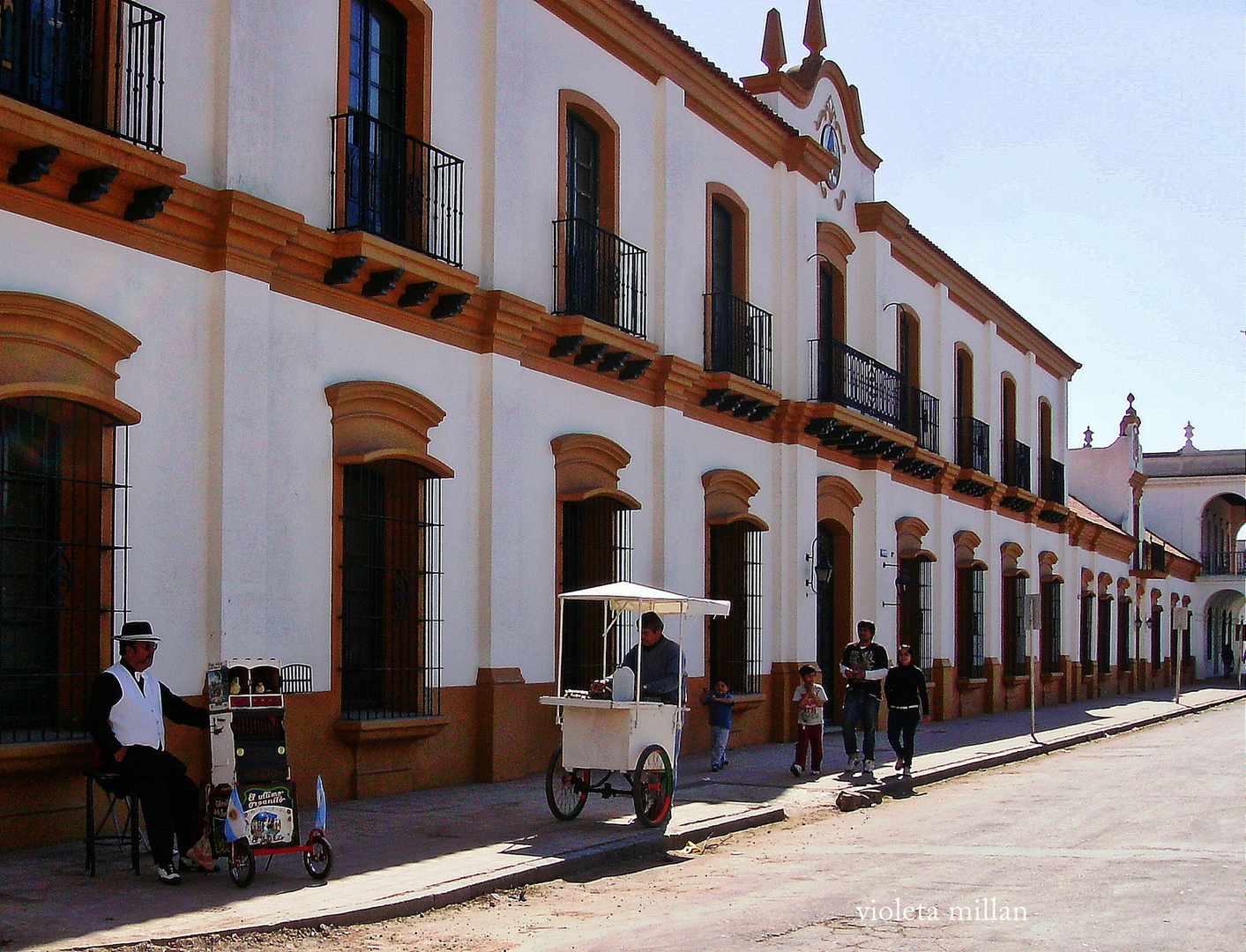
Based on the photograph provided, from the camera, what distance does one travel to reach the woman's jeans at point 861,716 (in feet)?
50.7

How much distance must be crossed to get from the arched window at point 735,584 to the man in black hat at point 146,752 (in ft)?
34.3

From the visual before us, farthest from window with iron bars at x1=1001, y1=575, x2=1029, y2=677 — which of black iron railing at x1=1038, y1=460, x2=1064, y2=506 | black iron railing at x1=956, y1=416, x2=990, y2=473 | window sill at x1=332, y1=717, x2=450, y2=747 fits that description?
window sill at x1=332, y1=717, x2=450, y2=747

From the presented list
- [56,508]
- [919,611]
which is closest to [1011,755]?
[919,611]

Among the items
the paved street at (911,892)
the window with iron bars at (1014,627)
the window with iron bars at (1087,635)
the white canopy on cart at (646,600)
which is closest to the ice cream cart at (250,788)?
the paved street at (911,892)

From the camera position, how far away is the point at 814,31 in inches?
880

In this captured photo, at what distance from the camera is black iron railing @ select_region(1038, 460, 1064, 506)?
34750mm

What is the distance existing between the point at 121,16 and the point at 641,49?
306 inches

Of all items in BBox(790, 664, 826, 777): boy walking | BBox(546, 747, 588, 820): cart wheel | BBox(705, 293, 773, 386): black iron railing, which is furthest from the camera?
BBox(705, 293, 773, 386): black iron railing

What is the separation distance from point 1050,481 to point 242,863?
29672 millimetres

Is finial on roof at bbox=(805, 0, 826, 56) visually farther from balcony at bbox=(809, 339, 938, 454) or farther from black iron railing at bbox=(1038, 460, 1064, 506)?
black iron railing at bbox=(1038, 460, 1064, 506)

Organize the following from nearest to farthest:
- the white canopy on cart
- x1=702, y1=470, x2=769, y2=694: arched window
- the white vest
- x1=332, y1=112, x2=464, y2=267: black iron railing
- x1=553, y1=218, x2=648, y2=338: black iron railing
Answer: the white vest
the white canopy on cart
x1=332, y1=112, x2=464, y2=267: black iron railing
x1=553, y1=218, x2=648, y2=338: black iron railing
x1=702, y1=470, x2=769, y2=694: arched window

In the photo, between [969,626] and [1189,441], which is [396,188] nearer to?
[969,626]

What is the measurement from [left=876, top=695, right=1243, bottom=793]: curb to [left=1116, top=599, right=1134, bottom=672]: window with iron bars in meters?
12.5

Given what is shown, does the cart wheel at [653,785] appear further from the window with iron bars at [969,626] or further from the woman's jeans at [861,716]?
the window with iron bars at [969,626]
